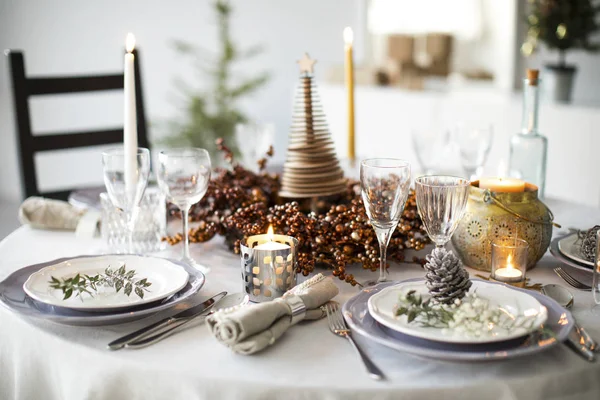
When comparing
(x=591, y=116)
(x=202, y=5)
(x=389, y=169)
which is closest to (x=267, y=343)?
(x=389, y=169)

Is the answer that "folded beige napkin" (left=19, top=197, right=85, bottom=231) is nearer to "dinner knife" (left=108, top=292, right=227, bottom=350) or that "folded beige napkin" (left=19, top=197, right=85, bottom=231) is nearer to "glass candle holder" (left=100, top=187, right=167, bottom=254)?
"glass candle holder" (left=100, top=187, right=167, bottom=254)

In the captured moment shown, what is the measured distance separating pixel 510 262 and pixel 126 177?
2.25 ft

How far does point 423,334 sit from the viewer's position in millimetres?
848

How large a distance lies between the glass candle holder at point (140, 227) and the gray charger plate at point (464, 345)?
555mm

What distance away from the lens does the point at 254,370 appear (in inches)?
33.0

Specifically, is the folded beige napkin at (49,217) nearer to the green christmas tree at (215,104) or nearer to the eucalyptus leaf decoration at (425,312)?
the eucalyptus leaf decoration at (425,312)

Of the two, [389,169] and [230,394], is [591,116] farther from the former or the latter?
[230,394]

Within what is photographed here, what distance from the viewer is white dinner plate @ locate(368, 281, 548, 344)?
0.84 metres

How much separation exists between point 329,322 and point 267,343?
0.11 metres

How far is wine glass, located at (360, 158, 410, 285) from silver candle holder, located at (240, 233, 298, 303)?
0.14 m

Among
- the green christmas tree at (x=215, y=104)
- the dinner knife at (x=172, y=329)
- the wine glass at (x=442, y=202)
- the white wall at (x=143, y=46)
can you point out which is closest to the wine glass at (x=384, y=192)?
the wine glass at (x=442, y=202)

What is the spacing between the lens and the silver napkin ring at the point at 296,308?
3.12 ft

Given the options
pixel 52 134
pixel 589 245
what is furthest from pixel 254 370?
pixel 52 134

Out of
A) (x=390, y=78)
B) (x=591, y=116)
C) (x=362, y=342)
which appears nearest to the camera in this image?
(x=362, y=342)
